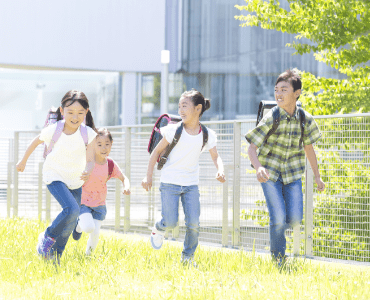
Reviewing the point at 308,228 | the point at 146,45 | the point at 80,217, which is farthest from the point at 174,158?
the point at 146,45

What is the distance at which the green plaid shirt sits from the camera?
5.03 meters

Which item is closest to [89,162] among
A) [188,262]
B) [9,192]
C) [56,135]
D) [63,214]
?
[56,135]

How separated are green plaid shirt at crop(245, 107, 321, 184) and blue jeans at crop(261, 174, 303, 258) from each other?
7cm

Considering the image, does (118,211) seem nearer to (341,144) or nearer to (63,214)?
(341,144)

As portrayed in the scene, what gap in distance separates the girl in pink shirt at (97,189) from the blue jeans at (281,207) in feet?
4.77

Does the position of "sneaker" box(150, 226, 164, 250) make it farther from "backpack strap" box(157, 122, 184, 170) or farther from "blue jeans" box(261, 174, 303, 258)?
"blue jeans" box(261, 174, 303, 258)

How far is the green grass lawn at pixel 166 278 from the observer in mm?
4074

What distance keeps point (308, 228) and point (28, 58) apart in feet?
49.7

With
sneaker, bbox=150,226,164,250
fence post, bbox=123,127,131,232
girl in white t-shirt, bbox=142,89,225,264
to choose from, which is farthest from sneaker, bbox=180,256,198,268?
fence post, bbox=123,127,131,232

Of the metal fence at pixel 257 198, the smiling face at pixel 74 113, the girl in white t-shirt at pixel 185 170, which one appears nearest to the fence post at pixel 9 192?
the metal fence at pixel 257 198

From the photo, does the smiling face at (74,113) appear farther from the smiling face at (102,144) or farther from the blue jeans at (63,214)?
the smiling face at (102,144)

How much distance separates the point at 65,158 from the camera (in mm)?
5254

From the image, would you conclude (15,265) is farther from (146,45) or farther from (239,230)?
(146,45)

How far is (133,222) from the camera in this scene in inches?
362
